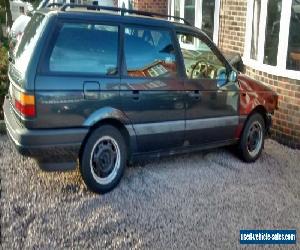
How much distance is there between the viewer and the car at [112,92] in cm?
407

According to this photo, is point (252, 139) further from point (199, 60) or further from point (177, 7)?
point (177, 7)

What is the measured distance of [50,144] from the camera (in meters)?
4.10

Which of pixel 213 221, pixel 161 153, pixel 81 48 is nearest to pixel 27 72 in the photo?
pixel 81 48

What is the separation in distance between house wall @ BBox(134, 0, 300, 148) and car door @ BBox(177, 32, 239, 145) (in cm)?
141

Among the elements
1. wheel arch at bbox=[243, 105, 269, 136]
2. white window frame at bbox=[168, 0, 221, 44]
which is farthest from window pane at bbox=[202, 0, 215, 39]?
wheel arch at bbox=[243, 105, 269, 136]

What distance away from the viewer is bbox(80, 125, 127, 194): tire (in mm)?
4402

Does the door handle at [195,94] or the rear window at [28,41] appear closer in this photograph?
the rear window at [28,41]

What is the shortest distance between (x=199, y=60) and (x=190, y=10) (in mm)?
4995

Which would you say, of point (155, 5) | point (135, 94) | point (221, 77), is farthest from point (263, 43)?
point (155, 5)

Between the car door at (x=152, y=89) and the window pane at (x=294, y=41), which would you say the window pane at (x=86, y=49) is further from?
the window pane at (x=294, y=41)

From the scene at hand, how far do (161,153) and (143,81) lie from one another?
91 centimetres

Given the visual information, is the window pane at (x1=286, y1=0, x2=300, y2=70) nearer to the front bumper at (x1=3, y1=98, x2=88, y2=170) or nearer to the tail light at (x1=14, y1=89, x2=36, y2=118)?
the front bumper at (x1=3, y1=98, x2=88, y2=170)

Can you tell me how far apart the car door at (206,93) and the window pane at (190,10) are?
177 inches

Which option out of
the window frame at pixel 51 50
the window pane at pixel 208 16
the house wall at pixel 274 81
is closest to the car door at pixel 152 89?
the window frame at pixel 51 50
